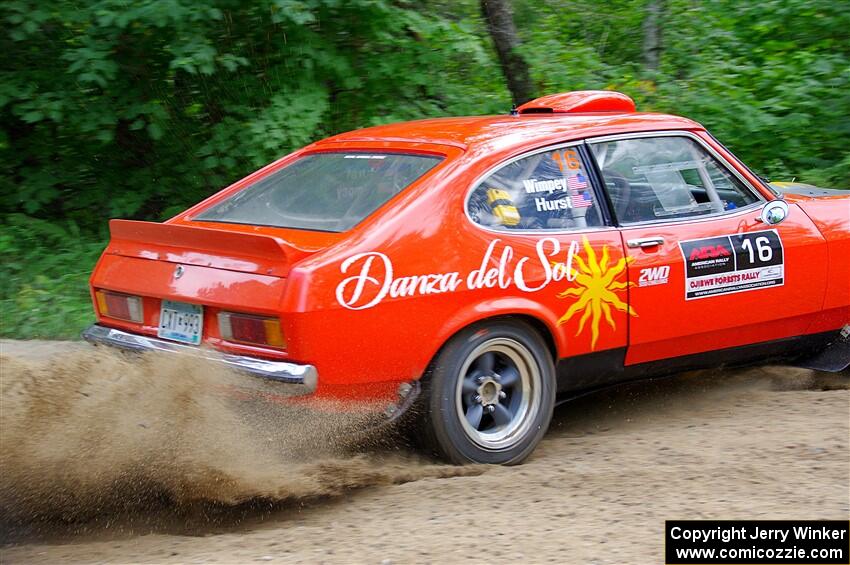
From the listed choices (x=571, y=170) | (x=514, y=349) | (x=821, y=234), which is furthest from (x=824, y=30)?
(x=514, y=349)

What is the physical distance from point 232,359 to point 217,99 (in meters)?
4.51

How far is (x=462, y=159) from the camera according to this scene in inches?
181

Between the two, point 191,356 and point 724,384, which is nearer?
point 191,356

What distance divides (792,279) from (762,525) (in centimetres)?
202

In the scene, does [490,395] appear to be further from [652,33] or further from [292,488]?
[652,33]

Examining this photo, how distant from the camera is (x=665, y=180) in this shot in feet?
16.9

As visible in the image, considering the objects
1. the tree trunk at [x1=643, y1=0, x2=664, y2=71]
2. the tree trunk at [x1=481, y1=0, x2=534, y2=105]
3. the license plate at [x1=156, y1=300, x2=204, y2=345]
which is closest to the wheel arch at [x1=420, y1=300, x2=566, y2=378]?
the license plate at [x1=156, y1=300, x2=204, y2=345]

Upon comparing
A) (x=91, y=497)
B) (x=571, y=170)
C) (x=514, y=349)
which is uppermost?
(x=571, y=170)

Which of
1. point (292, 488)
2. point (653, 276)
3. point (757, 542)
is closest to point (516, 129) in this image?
point (653, 276)

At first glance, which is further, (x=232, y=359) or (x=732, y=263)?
(x=732, y=263)

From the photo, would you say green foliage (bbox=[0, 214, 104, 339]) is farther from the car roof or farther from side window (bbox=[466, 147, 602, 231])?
side window (bbox=[466, 147, 602, 231])

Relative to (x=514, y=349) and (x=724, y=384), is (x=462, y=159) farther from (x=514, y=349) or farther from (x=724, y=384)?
(x=724, y=384)

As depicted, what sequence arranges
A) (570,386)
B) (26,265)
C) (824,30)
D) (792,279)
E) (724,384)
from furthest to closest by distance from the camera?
(824,30) → (26,265) → (724,384) → (792,279) → (570,386)

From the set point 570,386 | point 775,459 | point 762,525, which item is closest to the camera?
point 762,525
